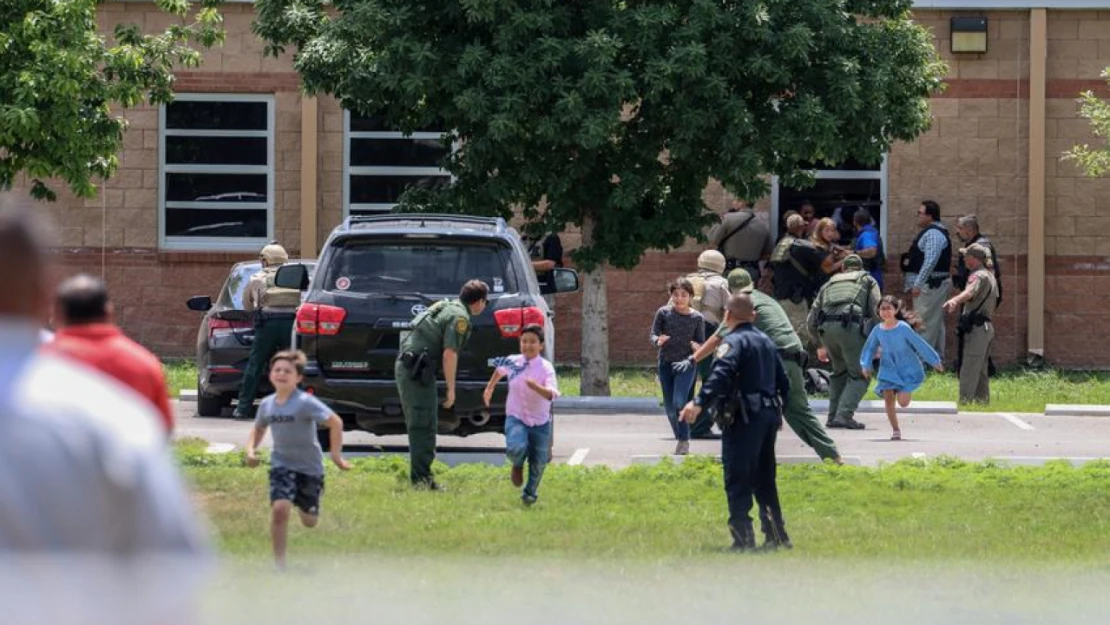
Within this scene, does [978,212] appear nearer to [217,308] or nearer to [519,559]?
[217,308]

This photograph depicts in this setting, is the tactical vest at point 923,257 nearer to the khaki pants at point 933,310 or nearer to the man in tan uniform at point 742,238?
the khaki pants at point 933,310

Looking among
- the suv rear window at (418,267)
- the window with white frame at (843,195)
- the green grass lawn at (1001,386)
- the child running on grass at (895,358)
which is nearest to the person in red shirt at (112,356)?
the suv rear window at (418,267)

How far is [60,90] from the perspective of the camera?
62.4ft

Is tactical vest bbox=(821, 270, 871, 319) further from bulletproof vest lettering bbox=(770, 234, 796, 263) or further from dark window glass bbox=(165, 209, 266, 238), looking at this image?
dark window glass bbox=(165, 209, 266, 238)

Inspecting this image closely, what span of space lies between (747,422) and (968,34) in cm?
1649

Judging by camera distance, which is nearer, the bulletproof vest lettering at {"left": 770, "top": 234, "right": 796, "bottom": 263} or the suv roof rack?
the suv roof rack

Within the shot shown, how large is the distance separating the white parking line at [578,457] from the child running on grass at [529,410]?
231 cm

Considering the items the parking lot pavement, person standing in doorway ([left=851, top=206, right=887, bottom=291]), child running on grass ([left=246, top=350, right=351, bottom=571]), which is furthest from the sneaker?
child running on grass ([left=246, top=350, right=351, bottom=571])

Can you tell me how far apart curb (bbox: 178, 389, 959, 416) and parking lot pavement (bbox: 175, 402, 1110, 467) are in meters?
Result: 0.29

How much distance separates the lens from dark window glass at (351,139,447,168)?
27.5m

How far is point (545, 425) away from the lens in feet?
43.5

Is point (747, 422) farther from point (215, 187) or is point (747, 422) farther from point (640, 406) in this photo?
point (215, 187)

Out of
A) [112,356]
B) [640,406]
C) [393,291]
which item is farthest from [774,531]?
[640,406]

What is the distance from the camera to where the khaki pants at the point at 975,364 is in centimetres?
2098
